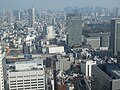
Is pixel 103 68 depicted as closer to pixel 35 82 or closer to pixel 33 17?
pixel 35 82

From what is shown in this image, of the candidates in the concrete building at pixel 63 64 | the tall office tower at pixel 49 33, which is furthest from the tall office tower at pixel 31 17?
the concrete building at pixel 63 64

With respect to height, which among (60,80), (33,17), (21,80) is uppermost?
(33,17)

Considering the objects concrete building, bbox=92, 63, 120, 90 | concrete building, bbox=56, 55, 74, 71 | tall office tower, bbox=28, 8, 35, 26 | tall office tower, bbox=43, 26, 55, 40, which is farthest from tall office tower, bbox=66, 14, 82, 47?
concrete building, bbox=92, 63, 120, 90

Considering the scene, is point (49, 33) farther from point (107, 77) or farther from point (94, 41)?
point (107, 77)

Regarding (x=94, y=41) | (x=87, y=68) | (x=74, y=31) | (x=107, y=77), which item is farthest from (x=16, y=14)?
(x=107, y=77)

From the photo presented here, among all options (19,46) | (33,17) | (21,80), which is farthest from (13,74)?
(33,17)

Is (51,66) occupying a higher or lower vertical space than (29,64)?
lower
